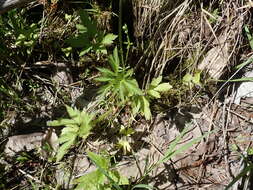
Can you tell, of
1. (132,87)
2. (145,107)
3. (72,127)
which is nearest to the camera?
(132,87)

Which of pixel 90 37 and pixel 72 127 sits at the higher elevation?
pixel 90 37

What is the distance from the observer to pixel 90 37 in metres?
2.19

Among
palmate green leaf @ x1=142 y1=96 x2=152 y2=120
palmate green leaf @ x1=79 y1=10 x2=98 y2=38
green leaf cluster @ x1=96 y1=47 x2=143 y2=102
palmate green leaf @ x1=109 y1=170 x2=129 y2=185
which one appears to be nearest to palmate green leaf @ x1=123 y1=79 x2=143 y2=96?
green leaf cluster @ x1=96 y1=47 x2=143 y2=102

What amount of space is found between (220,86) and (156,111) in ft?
1.57

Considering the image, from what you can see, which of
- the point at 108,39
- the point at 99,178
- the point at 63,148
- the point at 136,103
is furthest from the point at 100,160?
the point at 108,39

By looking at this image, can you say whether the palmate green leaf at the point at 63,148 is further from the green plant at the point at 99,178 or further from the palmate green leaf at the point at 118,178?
the palmate green leaf at the point at 118,178

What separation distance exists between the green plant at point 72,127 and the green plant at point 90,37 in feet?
1.36

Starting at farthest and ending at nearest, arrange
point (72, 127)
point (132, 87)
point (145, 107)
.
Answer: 1. point (72, 127)
2. point (145, 107)
3. point (132, 87)

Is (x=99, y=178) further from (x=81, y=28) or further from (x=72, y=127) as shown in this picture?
(x=81, y=28)

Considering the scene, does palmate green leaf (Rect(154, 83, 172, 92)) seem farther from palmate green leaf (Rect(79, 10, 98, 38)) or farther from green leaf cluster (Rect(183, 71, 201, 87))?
palmate green leaf (Rect(79, 10, 98, 38))

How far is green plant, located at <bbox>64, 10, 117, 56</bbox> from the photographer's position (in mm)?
2154

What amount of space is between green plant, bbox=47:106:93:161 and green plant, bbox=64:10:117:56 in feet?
1.36

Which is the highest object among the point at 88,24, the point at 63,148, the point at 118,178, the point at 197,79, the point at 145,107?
the point at 88,24

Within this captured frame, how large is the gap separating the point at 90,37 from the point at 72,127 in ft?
2.05
